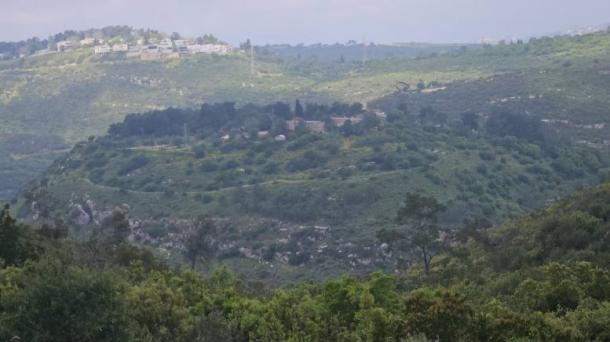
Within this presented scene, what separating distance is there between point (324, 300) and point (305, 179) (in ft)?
112

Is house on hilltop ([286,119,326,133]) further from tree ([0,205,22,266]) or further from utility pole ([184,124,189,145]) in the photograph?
tree ([0,205,22,266])

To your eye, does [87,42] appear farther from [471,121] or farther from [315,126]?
[471,121]

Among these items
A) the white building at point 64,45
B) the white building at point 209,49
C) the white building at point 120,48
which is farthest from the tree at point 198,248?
the white building at point 64,45

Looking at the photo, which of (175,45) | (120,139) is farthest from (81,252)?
(175,45)

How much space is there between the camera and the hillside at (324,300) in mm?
16375

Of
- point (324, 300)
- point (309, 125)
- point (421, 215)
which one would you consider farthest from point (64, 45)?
point (324, 300)

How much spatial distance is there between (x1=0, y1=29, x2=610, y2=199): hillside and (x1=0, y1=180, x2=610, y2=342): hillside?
38680 mm

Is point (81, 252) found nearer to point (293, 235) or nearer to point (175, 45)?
point (293, 235)

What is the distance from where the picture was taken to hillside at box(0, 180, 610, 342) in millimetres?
16375

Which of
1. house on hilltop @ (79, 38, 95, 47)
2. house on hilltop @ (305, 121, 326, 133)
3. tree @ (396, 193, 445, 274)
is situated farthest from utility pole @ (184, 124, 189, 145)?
house on hilltop @ (79, 38, 95, 47)

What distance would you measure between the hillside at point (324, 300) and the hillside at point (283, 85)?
127ft

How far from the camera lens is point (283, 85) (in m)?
112

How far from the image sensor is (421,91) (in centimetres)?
8969

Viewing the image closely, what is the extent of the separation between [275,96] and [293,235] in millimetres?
57850
